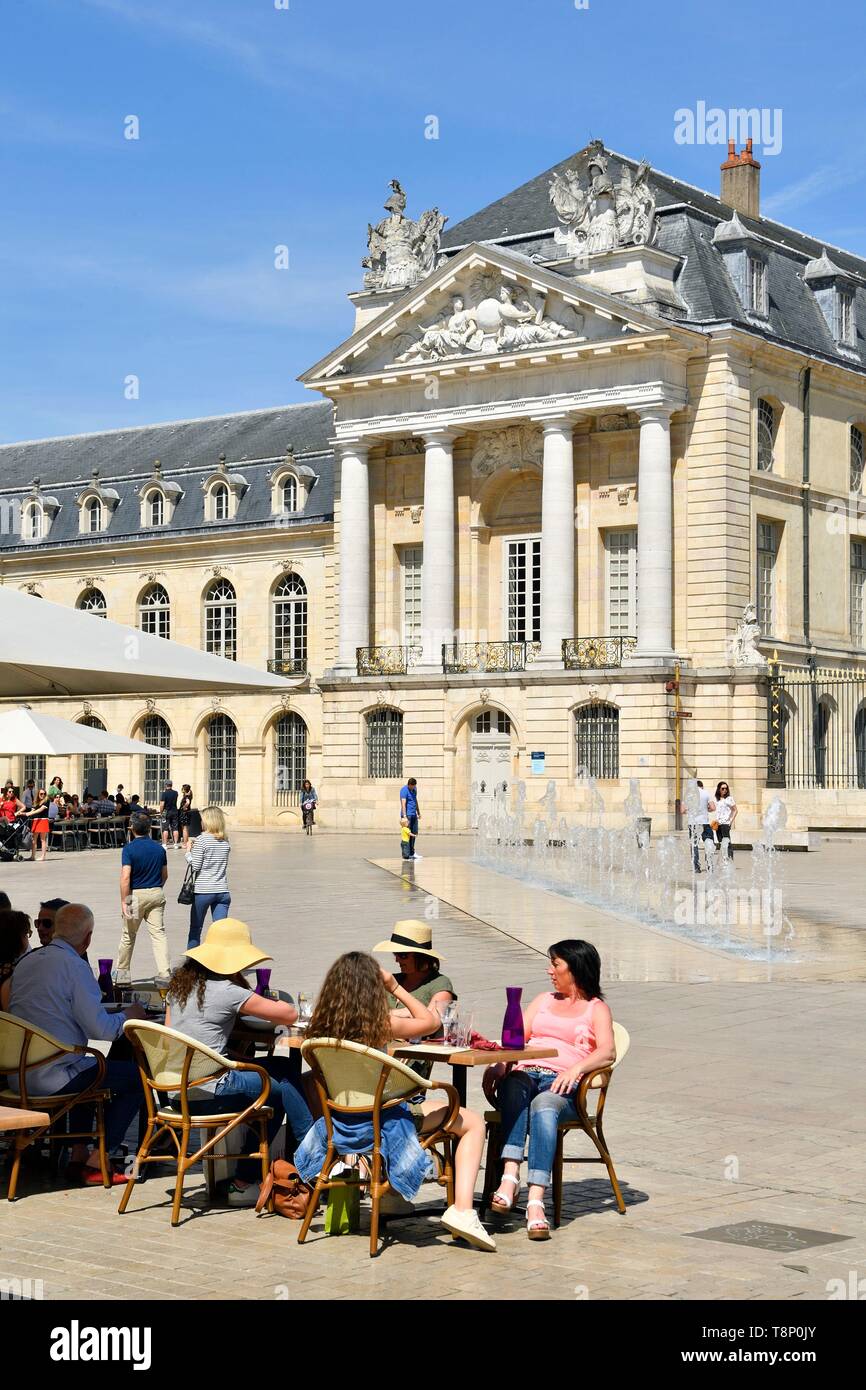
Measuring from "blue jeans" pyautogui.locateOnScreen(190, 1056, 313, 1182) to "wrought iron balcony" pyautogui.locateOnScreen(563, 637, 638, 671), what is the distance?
129 ft

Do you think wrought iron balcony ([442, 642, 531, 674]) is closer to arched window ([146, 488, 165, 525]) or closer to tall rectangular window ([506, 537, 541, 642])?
tall rectangular window ([506, 537, 541, 642])

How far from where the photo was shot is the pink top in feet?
28.9

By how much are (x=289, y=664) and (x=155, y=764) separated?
614 centimetres

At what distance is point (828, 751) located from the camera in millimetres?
50531

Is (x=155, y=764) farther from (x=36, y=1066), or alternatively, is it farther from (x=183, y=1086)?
(x=183, y=1086)

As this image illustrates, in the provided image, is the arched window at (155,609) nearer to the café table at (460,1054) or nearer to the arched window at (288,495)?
the arched window at (288,495)

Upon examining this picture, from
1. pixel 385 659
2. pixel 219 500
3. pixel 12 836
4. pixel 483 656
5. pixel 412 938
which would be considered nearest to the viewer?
pixel 412 938

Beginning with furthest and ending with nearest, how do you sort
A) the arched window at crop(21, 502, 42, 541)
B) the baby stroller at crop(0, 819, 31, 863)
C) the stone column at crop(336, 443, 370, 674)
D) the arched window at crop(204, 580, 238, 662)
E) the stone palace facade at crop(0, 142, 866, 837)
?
the arched window at crop(21, 502, 42, 541)
the arched window at crop(204, 580, 238, 662)
the stone column at crop(336, 443, 370, 674)
the stone palace facade at crop(0, 142, 866, 837)
the baby stroller at crop(0, 819, 31, 863)

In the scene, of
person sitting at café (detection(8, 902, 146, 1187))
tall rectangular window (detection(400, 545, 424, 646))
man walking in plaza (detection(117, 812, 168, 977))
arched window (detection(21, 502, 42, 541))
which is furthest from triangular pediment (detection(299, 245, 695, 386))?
person sitting at café (detection(8, 902, 146, 1187))

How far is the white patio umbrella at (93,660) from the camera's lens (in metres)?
10.2

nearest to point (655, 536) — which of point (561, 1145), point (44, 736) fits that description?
point (44, 736)

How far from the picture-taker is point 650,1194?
352 inches
